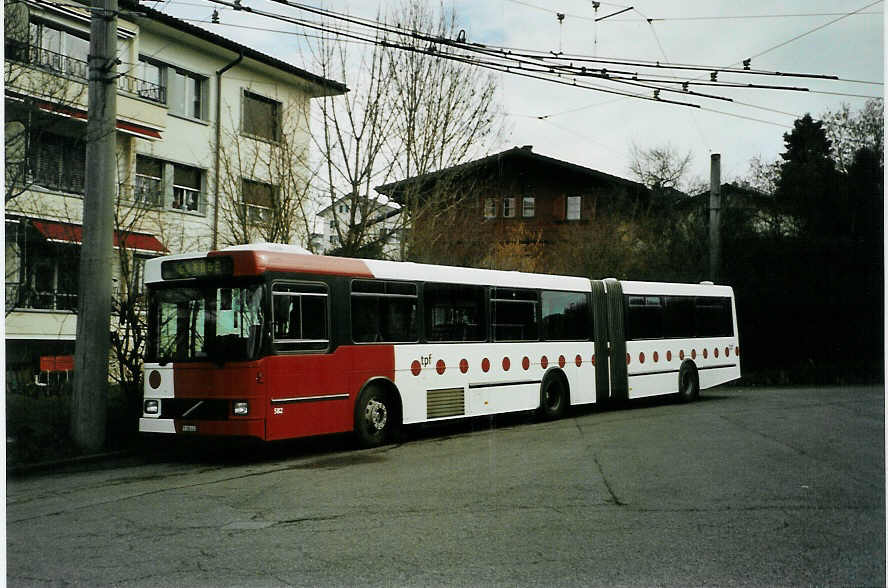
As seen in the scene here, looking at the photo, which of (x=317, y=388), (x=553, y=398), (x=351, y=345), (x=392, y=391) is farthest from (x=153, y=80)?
(x=317, y=388)

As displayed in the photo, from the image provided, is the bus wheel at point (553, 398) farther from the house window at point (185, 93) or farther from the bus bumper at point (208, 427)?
the house window at point (185, 93)

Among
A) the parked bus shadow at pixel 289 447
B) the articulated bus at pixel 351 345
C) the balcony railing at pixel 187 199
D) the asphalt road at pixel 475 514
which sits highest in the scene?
the balcony railing at pixel 187 199

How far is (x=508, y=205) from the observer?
30.3 meters

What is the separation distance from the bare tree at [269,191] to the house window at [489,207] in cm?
646

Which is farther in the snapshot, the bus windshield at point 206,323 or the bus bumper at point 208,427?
the bus windshield at point 206,323

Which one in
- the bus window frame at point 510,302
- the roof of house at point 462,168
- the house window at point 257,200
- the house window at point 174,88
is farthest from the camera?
the house window at point 174,88

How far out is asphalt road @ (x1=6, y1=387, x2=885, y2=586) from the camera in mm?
6316

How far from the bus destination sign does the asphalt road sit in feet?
7.87

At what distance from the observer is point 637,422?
54.1ft

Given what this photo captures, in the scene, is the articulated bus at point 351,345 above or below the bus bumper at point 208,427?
above

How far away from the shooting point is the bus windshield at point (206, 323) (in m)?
12.2

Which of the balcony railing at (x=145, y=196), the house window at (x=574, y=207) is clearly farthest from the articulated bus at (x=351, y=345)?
the house window at (x=574, y=207)

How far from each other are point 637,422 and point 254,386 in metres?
7.20

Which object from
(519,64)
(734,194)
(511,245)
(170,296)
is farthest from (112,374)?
(734,194)
